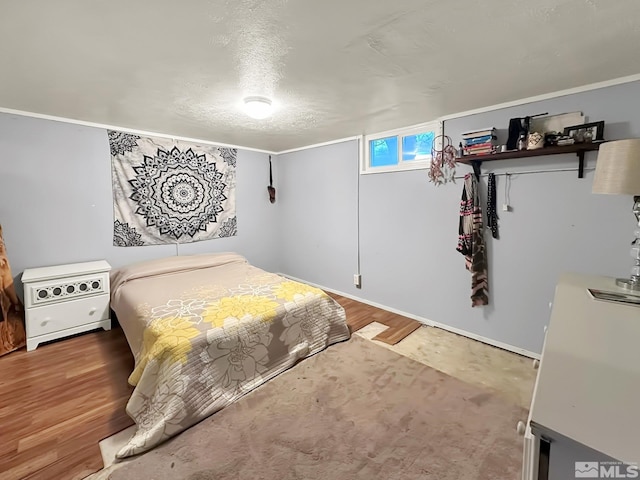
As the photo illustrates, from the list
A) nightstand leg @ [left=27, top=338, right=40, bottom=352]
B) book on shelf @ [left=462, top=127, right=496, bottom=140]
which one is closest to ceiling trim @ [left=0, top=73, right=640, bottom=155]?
book on shelf @ [left=462, top=127, right=496, bottom=140]

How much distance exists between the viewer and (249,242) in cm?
436

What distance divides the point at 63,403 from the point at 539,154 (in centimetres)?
378

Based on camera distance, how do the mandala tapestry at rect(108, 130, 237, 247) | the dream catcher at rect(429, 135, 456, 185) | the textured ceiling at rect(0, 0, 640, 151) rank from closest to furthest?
the textured ceiling at rect(0, 0, 640, 151) → the dream catcher at rect(429, 135, 456, 185) → the mandala tapestry at rect(108, 130, 237, 247)

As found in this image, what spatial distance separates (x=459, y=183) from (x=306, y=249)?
235cm

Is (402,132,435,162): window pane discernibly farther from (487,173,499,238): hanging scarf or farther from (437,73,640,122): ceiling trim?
(487,173,499,238): hanging scarf

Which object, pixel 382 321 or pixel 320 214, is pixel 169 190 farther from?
pixel 382 321

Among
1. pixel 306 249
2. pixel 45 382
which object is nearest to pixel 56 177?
pixel 45 382

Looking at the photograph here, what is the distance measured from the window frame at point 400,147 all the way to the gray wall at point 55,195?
277cm

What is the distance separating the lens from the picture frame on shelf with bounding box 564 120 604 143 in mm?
1909

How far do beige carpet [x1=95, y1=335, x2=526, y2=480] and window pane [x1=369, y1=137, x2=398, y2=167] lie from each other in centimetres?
Result: 224

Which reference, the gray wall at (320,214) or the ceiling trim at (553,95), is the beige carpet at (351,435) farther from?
the ceiling trim at (553,95)

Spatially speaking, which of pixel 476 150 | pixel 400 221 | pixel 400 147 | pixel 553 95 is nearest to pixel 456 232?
pixel 400 221

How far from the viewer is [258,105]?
2.21 m

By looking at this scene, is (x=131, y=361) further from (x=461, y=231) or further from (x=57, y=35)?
(x=461, y=231)
